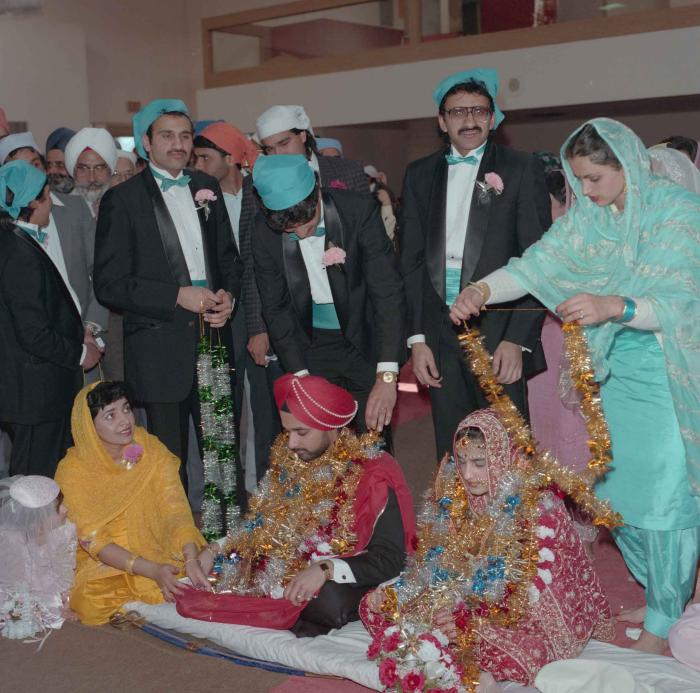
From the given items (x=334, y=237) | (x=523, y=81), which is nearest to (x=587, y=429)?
(x=334, y=237)

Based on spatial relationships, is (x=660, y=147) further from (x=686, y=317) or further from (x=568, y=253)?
(x=686, y=317)

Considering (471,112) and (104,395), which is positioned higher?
(471,112)

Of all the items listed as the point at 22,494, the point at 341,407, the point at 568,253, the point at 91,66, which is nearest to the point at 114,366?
the point at 22,494

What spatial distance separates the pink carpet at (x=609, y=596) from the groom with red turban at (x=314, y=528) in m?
0.21

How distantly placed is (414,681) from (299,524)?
2.70 ft

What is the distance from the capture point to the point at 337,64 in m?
10.1

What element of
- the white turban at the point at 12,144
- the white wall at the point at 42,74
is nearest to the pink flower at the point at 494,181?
the white turban at the point at 12,144

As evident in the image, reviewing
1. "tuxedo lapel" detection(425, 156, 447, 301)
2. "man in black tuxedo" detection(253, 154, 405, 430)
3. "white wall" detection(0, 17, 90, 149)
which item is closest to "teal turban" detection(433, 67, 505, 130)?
A: "tuxedo lapel" detection(425, 156, 447, 301)

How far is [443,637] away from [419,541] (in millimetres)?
401

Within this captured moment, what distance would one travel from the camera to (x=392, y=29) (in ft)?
31.3

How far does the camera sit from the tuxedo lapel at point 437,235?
3.40 meters

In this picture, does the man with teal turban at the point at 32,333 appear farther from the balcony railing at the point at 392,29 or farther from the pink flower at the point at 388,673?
the balcony railing at the point at 392,29

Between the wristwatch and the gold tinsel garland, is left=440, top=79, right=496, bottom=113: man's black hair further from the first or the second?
the wristwatch

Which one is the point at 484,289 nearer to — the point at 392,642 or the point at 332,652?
the point at 392,642
